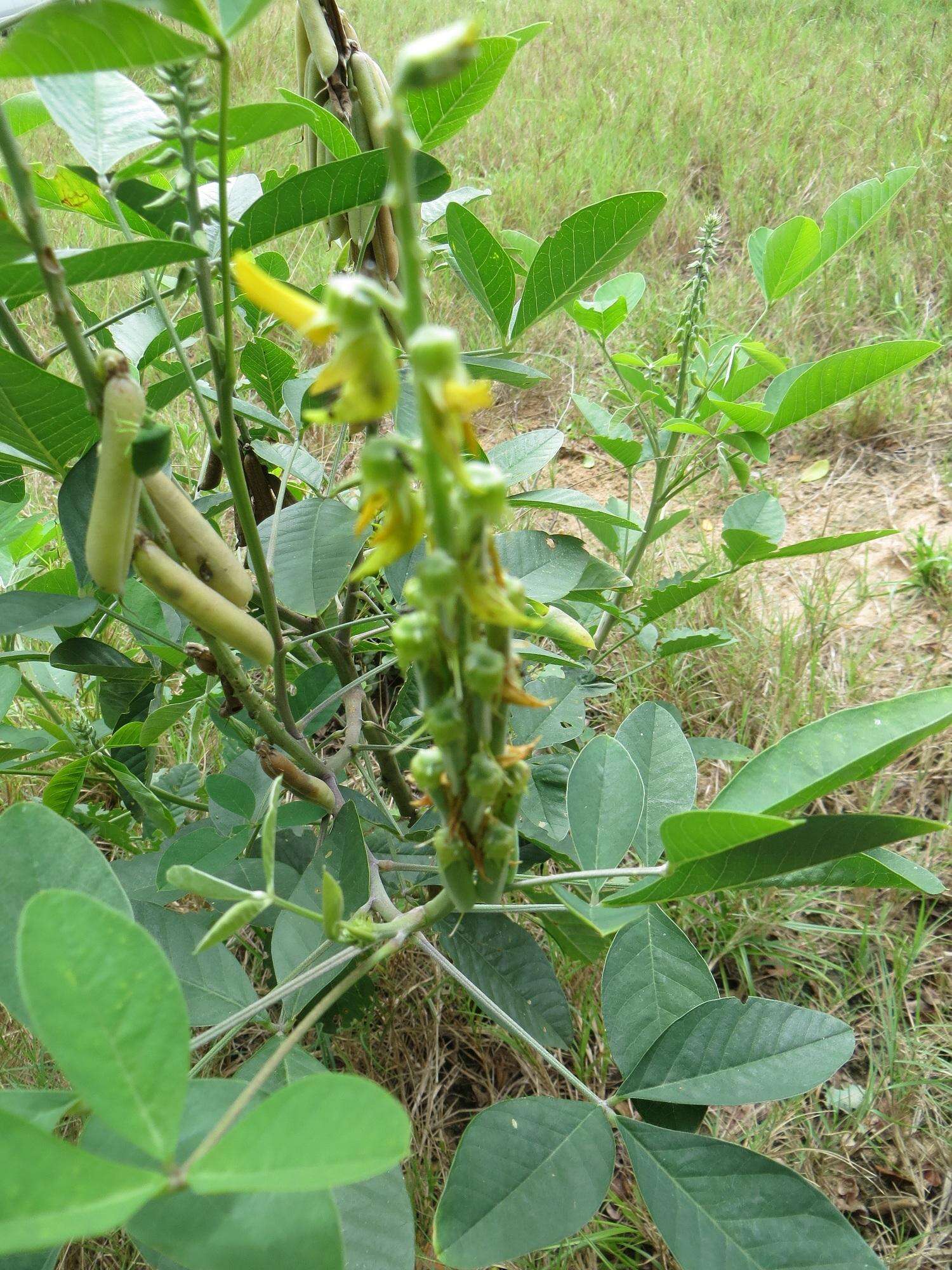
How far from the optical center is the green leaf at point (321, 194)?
0.66 m

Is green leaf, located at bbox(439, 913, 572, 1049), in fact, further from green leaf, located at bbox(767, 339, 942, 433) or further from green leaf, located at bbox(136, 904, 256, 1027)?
green leaf, located at bbox(767, 339, 942, 433)

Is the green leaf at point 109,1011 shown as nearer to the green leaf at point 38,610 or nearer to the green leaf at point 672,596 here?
the green leaf at point 38,610

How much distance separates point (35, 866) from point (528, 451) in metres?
0.64

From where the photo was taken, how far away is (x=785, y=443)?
2.38 metres

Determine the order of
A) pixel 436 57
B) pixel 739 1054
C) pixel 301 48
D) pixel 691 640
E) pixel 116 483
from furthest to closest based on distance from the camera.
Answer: pixel 691 640 < pixel 301 48 < pixel 739 1054 < pixel 116 483 < pixel 436 57

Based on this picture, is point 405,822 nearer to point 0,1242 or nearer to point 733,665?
point 733,665

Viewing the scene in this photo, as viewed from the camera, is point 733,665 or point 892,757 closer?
point 892,757

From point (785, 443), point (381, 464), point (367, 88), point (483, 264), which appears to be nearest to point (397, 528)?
point (381, 464)

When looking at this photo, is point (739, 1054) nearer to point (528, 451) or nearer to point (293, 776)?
point (293, 776)

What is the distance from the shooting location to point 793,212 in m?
2.90

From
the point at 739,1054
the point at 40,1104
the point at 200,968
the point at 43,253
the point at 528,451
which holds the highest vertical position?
the point at 43,253

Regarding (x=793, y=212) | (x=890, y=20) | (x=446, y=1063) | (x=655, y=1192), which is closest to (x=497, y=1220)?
(x=655, y=1192)

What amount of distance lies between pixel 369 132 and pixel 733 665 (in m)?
1.12

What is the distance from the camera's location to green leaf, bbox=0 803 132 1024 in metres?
0.58
